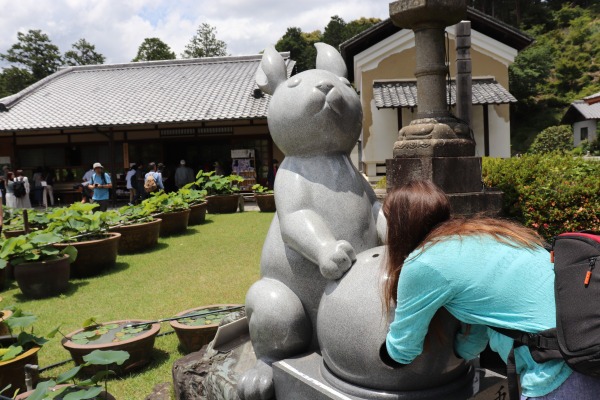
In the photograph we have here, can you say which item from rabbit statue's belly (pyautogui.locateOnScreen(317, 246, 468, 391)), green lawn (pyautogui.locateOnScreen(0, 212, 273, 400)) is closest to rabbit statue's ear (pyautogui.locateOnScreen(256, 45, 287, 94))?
rabbit statue's belly (pyautogui.locateOnScreen(317, 246, 468, 391))

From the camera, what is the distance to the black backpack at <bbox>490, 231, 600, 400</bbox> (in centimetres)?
125

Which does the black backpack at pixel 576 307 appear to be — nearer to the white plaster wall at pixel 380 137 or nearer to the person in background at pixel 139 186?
the white plaster wall at pixel 380 137

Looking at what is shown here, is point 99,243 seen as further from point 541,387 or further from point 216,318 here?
point 541,387

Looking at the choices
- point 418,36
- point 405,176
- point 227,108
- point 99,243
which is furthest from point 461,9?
point 227,108

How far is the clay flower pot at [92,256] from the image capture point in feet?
21.5

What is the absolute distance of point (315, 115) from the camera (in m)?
2.56

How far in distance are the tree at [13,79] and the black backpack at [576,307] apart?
39.6 meters

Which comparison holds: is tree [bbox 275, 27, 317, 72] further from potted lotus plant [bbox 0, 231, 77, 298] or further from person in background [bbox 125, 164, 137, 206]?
potted lotus plant [bbox 0, 231, 77, 298]

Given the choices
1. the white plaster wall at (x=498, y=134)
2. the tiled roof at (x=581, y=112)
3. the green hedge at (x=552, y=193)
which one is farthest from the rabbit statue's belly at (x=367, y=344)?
the tiled roof at (x=581, y=112)

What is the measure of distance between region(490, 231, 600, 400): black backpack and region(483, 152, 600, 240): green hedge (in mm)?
4709

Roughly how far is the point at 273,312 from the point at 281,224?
48 centimetres

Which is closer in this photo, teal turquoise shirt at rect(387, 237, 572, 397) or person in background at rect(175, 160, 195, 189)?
teal turquoise shirt at rect(387, 237, 572, 397)

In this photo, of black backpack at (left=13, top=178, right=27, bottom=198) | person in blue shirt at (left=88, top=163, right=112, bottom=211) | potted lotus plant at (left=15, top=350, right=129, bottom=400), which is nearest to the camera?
potted lotus plant at (left=15, top=350, right=129, bottom=400)

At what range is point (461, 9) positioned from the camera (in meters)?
5.77
